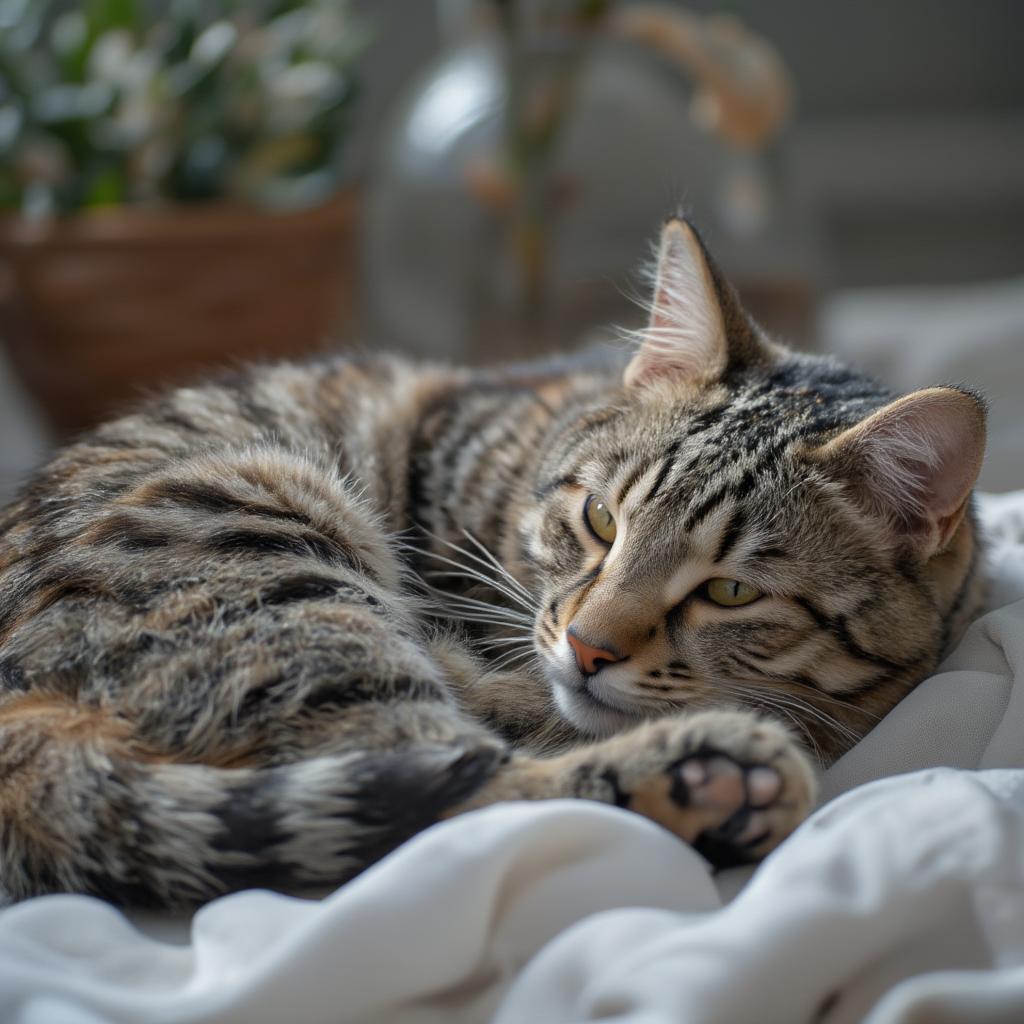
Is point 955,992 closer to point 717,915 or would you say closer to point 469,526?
point 717,915

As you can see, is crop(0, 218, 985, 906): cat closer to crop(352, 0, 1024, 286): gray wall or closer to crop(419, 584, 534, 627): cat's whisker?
crop(419, 584, 534, 627): cat's whisker

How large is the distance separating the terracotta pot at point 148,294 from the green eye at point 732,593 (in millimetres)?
1395

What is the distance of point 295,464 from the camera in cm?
116

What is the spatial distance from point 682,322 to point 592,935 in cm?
70

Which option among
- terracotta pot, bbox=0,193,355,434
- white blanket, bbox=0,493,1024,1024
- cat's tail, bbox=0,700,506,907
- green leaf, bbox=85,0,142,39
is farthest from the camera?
green leaf, bbox=85,0,142,39

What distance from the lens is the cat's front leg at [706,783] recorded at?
0.83 metres

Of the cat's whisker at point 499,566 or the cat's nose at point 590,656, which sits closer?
the cat's nose at point 590,656

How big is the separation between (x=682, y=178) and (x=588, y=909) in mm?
1914

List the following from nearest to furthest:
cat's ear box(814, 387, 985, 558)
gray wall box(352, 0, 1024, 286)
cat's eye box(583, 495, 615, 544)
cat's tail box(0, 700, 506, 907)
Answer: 1. cat's tail box(0, 700, 506, 907)
2. cat's ear box(814, 387, 985, 558)
3. cat's eye box(583, 495, 615, 544)
4. gray wall box(352, 0, 1024, 286)

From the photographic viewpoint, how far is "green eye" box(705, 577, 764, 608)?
3.33ft

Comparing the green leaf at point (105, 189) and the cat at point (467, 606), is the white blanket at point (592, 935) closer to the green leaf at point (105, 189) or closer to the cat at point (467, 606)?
the cat at point (467, 606)

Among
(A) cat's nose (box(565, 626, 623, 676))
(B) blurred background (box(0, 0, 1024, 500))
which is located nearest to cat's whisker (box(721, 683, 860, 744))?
(A) cat's nose (box(565, 626, 623, 676))

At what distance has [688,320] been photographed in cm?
120

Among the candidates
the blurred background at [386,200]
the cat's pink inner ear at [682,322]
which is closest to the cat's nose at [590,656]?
the cat's pink inner ear at [682,322]
